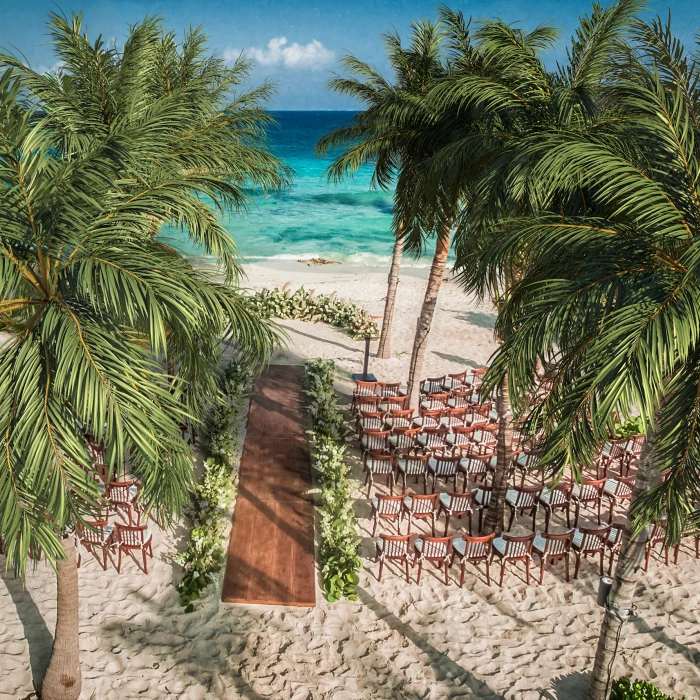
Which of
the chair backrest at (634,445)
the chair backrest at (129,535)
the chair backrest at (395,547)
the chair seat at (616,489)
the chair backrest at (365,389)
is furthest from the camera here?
the chair backrest at (365,389)

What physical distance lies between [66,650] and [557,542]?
629 centimetres

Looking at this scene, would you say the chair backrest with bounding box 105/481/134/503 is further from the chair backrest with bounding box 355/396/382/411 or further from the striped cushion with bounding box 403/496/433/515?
the chair backrest with bounding box 355/396/382/411

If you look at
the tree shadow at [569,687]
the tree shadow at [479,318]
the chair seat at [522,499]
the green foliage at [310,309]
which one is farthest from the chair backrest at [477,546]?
the tree shadow at [479,318]

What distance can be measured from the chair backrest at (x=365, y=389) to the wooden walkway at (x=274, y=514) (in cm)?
122

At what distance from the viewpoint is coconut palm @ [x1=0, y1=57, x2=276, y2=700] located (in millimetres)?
4891

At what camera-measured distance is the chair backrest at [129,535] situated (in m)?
9.05

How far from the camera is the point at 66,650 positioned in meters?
7.00

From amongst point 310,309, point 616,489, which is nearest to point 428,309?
point 616,489

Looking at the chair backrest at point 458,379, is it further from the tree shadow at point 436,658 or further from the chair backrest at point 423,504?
the tree shadow at point 436,658

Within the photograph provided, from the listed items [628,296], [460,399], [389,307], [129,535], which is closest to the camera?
[628,296]

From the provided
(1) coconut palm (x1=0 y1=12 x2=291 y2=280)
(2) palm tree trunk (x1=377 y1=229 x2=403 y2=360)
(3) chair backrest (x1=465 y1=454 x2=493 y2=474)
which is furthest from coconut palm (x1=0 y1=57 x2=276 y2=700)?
(2) palm tree trunk (x1=377 y1=229 x2=403 y2=360)

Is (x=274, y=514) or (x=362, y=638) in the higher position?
(x=274, y=514)

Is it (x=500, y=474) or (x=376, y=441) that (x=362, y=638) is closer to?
(x=500, y=474)

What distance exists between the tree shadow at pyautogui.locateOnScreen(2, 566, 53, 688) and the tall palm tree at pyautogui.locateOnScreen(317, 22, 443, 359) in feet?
23.8
